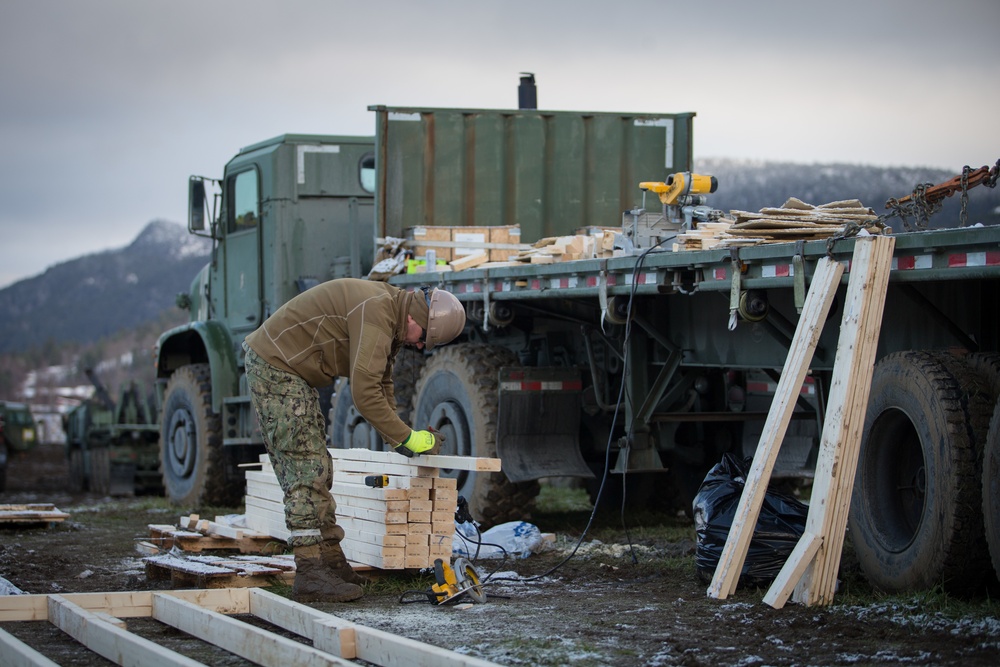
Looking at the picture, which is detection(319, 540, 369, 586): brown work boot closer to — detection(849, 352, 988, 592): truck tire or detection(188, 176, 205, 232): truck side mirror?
detection(849, 352, 988, 592): truck tire

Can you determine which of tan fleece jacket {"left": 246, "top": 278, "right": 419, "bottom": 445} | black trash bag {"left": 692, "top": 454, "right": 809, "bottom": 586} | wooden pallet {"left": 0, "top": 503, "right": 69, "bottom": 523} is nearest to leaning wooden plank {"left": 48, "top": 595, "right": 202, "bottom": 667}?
tan fleece jacket {"left": 246, "top": 278, "right": 419, "bottom": 445}

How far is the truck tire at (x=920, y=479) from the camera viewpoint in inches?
254

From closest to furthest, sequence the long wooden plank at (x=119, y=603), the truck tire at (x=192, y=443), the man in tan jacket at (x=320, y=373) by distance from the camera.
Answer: the long wooden plank at (x=119, y=603) → the man in tan jacket at (x=320, y=373) → the truck tire at (x=192, y=443)

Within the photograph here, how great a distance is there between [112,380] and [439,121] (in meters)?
57.2

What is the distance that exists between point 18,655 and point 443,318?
2.74 meters

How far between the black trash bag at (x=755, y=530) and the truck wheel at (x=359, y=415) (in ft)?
15.1

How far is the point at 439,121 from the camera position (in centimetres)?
1234

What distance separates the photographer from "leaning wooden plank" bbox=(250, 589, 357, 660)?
5.66 meters

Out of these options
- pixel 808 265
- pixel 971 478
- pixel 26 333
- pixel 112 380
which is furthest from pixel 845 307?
pixel 26 333

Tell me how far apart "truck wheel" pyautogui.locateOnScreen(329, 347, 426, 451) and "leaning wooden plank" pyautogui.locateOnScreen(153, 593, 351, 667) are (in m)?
5.35

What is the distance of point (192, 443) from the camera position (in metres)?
15.1

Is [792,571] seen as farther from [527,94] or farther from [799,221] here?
[527,94]

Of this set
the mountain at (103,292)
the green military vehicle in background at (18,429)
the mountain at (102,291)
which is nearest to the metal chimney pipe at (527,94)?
the green military vehicle in background at (18,429)

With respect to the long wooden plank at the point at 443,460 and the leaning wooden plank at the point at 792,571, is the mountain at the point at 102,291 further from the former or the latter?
the leaning wooden plank at the point at 792,571
